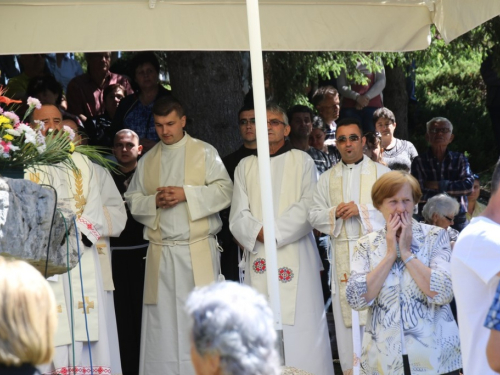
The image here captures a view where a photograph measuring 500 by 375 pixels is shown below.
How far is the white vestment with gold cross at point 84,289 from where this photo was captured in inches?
281

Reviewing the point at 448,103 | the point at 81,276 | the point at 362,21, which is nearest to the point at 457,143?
the point at 448,103

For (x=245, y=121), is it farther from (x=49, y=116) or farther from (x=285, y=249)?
(x=49, y=116)

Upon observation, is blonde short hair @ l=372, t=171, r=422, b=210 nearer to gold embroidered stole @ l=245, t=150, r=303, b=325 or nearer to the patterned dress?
the patterned dress

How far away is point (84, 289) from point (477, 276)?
4.21 metres

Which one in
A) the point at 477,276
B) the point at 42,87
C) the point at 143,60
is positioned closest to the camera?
the point at 477,276

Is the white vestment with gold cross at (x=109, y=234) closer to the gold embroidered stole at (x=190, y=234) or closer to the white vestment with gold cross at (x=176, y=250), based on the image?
the white vestment with gold cross at (x=176, y=250)

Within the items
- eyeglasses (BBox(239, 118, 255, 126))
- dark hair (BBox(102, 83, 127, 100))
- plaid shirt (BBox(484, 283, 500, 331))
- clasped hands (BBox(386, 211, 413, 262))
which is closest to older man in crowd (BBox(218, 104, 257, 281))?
eyeglasses (BBox(239, 118, 255, 126))

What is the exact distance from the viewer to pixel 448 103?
14.1m

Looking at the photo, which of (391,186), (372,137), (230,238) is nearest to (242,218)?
(230,238)

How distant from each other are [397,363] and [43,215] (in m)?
2.12

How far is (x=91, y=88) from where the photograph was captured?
401 inches

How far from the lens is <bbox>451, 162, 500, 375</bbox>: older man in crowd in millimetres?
3574

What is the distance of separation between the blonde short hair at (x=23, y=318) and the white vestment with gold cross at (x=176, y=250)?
15.6ft

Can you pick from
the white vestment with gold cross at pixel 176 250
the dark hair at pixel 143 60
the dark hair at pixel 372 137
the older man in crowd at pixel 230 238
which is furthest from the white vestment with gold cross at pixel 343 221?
the dark hair at pixel 143 60
